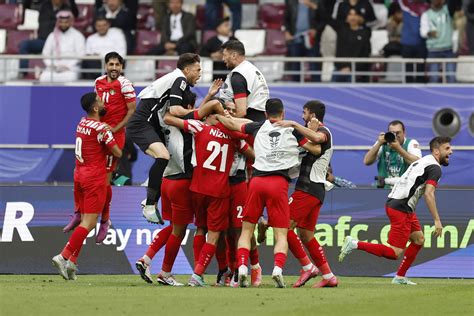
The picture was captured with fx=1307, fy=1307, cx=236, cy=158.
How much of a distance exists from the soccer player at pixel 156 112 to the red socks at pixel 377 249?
2.63 m

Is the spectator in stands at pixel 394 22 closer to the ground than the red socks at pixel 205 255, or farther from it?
farther from it

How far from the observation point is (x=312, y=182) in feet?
53.4

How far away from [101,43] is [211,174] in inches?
407

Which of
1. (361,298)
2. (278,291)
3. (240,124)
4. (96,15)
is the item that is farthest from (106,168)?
(96,15)

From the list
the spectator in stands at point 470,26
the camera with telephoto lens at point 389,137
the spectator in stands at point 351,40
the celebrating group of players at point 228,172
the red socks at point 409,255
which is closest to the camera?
the celebrating group of players at point 228,172

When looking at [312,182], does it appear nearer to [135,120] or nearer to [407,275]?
[135,120]

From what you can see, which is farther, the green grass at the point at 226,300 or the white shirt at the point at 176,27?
the white shirt at the point at 176,27

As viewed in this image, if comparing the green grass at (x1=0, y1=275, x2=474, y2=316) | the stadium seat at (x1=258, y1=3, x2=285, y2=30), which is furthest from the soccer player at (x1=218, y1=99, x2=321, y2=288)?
the stadium seat at (x1=258, y1=3, x2=285, y2=30)

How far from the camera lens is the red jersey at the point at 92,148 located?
16.7 meters

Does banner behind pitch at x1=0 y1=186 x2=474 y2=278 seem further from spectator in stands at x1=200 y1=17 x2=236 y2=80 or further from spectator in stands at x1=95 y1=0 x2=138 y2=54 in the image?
spectator in stands at x1=95 y1=0 x2=138 y2=54

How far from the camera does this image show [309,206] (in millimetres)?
16266

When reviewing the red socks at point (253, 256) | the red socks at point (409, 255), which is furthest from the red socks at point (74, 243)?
the red socks at point (409, 255)

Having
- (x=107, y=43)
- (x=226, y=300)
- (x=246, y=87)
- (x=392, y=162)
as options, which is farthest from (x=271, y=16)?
(x=226, y=300)

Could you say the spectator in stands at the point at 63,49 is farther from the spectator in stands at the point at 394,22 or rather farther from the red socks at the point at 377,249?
the red socks at the point at 377,249
